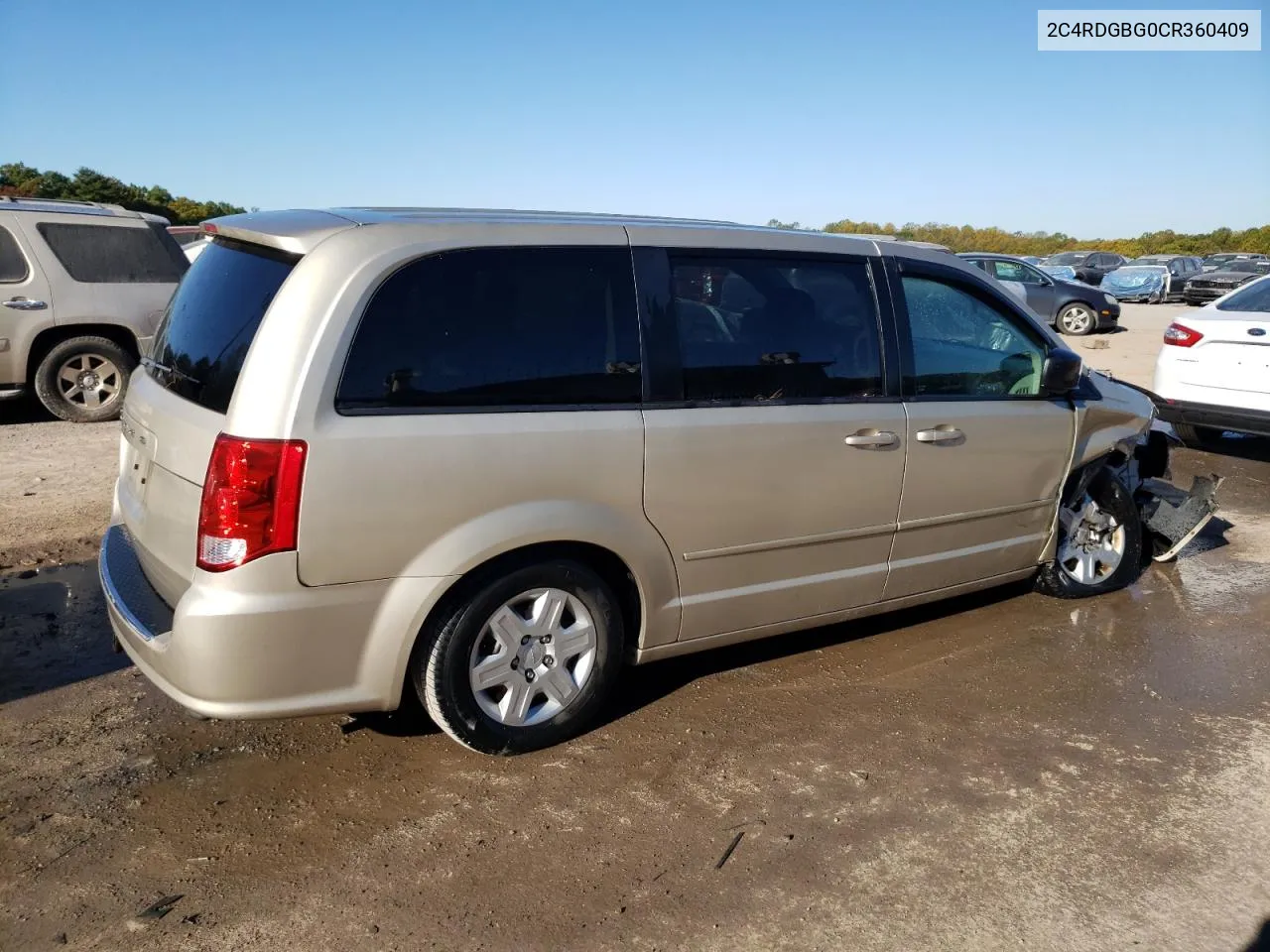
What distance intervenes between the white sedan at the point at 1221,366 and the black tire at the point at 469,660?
6.26 m

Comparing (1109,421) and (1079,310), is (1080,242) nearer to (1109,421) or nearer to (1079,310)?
(1079,310)

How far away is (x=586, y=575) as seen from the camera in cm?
360

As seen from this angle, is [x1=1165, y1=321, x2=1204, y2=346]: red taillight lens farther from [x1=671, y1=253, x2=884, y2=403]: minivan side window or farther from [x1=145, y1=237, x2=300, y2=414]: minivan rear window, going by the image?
[x1=145, y1=237, x2=300, y2=414]: minivan rear window

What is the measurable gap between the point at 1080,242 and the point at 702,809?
80.2 m

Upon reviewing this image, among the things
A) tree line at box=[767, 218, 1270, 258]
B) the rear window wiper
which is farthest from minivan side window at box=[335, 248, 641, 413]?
tree line at box=[767, 218, 1270, 258]

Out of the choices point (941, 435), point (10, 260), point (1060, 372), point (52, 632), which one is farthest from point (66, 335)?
point (1060, 372)

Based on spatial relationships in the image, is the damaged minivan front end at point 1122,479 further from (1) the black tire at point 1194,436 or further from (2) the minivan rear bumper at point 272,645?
(1) the black tire at point 1194,436

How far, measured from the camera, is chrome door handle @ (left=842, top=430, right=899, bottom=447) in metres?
4.12

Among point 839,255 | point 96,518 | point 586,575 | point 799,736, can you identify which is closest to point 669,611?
point 586,575

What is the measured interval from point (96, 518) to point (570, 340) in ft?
13.3

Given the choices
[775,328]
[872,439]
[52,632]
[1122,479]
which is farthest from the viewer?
[1122,479]

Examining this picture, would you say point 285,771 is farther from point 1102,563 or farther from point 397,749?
point 1102,563

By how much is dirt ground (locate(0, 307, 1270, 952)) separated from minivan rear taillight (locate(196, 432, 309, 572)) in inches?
35.3

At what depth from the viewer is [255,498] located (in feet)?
9.83
